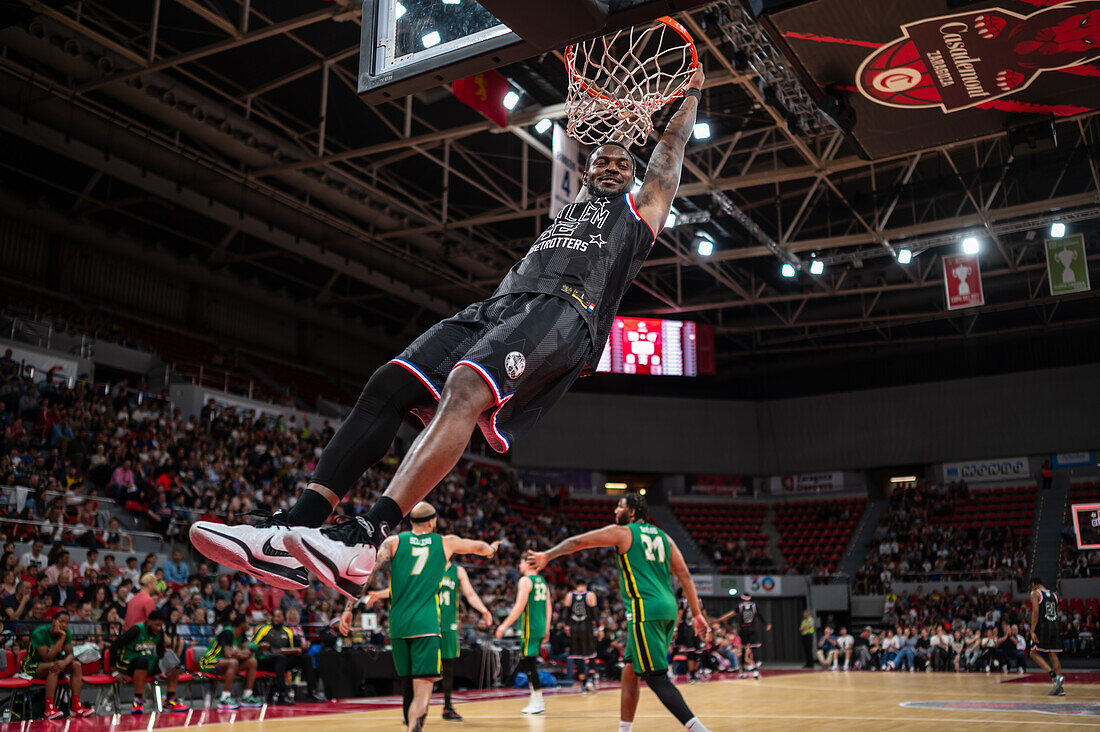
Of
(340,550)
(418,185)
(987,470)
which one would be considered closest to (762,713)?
(340,550)

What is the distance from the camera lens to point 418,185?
21984mm

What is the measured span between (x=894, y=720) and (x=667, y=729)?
2.04 meters

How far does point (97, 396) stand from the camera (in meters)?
18.0

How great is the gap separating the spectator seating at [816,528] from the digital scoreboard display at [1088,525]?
31.2 feet

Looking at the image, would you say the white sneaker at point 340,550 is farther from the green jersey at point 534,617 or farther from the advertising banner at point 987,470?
the advertising banner at point 987,470

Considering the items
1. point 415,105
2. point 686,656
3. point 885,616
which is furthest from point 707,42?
point 885,616

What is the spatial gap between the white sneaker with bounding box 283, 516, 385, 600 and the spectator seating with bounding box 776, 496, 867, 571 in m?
28.9

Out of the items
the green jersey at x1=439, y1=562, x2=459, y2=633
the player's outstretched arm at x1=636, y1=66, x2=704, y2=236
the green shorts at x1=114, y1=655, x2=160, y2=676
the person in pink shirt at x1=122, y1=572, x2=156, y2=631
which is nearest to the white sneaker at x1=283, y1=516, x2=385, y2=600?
the player's outstretched arm at x1=636, y1=66, x2=704, y2=236

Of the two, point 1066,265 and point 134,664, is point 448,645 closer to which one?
point 134,664

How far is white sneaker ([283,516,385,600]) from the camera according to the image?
2.85 meters

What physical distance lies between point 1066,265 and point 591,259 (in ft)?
62.7

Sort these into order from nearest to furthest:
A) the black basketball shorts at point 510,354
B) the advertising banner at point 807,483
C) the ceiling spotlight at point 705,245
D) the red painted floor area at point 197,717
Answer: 1. the black basketball shorts at point 510,354
2. the red painted floor area at point 197,717
3. the ceiling spotlight at point 705,245
4. the advertising banner at point 807,483

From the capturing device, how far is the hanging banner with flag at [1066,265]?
63.9 ft

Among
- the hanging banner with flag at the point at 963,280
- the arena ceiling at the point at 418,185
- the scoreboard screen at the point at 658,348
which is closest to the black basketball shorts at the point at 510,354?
the arena ceiling at the point at 418,185
